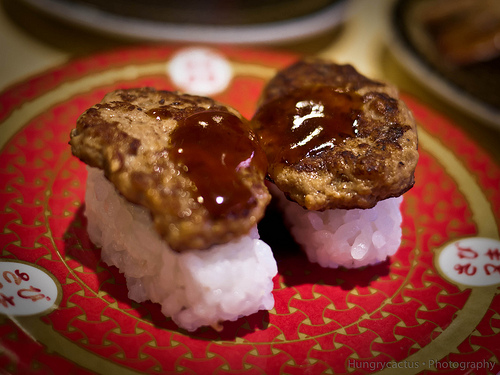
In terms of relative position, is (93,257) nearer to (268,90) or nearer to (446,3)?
(268,90)

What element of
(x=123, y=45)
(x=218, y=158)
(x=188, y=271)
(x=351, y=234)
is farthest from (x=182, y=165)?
(x=123, y=45)

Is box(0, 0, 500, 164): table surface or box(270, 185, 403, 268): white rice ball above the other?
box(0, 0, 500, 164): table surface

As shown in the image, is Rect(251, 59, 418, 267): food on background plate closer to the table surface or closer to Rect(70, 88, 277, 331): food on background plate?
Rect(70, 88, 277, 331): food on background plate

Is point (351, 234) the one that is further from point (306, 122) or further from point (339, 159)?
point (306, 122)

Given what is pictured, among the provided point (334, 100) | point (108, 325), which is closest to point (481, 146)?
point (334, 100)

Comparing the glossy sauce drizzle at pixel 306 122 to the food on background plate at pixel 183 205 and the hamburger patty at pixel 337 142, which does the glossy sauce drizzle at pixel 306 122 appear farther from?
the food on background plate at pixel 183 205

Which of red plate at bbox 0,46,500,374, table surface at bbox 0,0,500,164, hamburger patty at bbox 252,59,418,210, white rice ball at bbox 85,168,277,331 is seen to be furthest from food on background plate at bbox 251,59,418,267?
table surface at bbox 0,0,500,164

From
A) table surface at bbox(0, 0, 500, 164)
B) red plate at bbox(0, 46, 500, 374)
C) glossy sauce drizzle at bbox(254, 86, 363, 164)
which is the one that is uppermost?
table surface at bbox(0, 0, 500, 164)
